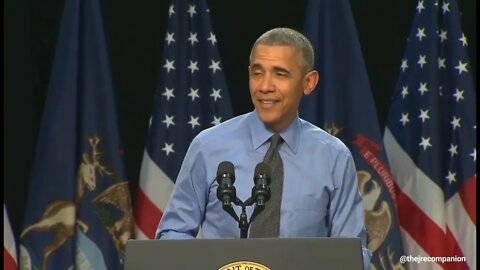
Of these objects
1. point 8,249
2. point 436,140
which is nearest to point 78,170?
point 8,249

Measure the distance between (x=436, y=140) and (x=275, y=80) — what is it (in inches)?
100

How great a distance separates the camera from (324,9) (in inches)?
216

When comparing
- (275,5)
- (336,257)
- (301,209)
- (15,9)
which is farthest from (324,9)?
(336,257)

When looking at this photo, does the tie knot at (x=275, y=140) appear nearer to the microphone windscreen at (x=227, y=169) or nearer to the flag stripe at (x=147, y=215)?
the microphone windscreen at (x=227, y=169)

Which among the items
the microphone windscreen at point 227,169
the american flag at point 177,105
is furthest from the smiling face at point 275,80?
the american flag at point 177,105

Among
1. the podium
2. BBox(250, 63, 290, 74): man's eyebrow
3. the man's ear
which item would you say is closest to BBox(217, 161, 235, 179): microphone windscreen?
the podium

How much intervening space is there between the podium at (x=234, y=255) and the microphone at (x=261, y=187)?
0.16 metres

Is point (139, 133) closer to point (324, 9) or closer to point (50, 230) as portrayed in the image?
point (50, 230)

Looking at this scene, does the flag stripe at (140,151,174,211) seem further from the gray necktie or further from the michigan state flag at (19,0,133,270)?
the gray necktie

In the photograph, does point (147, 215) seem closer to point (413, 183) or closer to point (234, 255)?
point (413, 183)

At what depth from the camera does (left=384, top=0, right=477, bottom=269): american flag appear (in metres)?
5.42

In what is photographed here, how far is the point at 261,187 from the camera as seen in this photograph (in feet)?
8.49

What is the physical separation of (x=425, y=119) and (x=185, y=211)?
105 inches

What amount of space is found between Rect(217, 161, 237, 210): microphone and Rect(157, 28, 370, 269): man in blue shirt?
0.45 m
